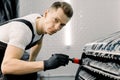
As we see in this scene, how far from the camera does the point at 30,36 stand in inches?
A: 66.0

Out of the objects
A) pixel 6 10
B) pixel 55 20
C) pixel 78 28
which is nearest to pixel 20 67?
pixel 55 20

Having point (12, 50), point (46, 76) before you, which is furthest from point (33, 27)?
point (46, 76)

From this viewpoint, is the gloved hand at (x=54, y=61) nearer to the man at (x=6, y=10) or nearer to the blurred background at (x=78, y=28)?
the man at (x=6, y=10)

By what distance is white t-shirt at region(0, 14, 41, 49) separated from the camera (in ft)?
5.16

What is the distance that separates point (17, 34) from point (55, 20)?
1.09 ft

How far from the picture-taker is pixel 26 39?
5.36 ft

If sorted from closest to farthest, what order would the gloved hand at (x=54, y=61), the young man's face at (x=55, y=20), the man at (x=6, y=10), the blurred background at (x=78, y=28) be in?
1. the gloved hand at (x=54, y=61)
2. the young man's face at (x=55, y=20)
3. the man at (x=6, y=10)
4. the blurred background at (x=78, y=28)

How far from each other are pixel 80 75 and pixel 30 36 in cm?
50

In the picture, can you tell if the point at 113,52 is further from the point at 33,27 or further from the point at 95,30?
the point at 95,30

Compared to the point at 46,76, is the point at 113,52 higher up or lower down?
higher up

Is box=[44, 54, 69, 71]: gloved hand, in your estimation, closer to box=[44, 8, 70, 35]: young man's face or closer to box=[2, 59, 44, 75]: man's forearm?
box=[2, 59, 44, 75]: man's forearm

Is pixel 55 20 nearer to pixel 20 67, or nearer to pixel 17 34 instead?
pixel 17 34

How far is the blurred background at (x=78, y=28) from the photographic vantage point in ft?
16.2

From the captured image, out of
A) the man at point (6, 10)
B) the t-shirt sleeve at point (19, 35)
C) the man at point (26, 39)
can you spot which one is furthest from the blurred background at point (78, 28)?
the t-shirt sleeve at point (19, 35)
